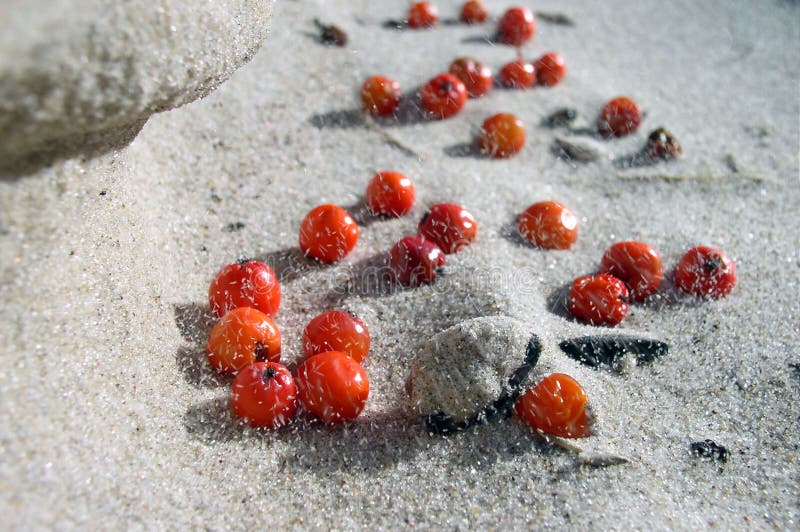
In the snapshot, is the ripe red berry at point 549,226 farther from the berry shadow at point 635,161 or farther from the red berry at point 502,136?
the berry shadow at point 635,161

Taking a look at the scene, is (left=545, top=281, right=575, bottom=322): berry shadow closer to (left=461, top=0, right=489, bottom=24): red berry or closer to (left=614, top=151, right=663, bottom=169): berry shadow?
(left=614, top=151, right=663, bottom=169): berry shadow

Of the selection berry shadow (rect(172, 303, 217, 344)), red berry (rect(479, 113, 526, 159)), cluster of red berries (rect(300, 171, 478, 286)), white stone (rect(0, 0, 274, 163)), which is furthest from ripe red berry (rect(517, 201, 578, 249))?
white stone (rect(0, 0, 274, 163))

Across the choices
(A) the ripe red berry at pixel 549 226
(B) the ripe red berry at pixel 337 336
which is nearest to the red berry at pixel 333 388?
(B) the ripe red berry at pixel 337 336

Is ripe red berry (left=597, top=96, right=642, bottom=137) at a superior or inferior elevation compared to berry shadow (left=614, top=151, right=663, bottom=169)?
superior

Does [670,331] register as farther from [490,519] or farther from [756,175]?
[756,175]

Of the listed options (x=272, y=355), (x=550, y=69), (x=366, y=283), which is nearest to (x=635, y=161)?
(x=550, y=69)

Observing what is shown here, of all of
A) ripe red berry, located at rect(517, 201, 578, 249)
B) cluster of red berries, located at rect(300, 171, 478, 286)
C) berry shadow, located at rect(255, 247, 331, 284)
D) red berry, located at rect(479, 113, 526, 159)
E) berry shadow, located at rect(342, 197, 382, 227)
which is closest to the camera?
cluster of red berries, located at rect(300, 171, 478, 286)
